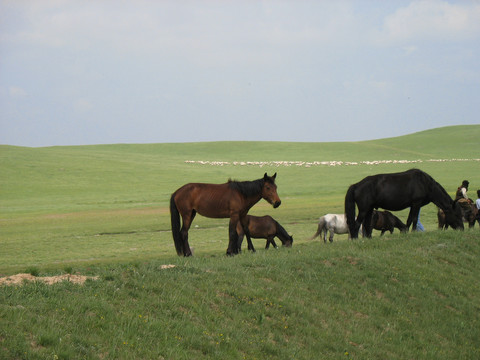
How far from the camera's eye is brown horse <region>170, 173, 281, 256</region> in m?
15.4

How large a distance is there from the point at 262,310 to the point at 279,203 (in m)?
6.07

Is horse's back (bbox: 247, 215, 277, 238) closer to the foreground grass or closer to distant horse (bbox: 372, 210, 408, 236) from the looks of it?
distant horse (bbox: 372, 210, 408, 236)

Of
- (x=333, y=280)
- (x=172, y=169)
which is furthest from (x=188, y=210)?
(x=172, y=169)

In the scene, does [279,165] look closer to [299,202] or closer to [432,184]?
[299,202]

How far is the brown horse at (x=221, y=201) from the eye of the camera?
15.4m

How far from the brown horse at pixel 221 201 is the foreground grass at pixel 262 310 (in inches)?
58.5

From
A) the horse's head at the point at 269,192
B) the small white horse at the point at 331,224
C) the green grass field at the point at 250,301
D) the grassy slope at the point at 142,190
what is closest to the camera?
the green grass field at the point at 250,301

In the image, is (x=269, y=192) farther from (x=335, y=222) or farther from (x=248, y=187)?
(x=335, y=222)

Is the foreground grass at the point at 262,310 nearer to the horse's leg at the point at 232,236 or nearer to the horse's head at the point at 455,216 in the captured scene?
the horse's leg at the point at 232,236

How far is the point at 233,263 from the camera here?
1219cm

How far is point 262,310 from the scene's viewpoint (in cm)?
975

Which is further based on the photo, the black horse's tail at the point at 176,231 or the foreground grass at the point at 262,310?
the black horse's tail at the point at 176,231

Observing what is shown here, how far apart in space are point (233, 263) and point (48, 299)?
4749mm

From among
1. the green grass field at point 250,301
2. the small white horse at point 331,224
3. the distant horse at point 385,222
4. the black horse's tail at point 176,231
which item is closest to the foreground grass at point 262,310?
the green grass field at point 250,301
